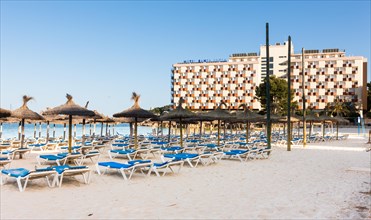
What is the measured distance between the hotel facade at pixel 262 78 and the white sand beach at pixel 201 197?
74.2m

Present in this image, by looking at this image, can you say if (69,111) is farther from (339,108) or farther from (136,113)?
(339,108)

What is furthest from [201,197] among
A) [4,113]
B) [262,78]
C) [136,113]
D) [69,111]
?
[262,78]

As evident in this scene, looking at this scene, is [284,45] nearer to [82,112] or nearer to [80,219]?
[82,112]

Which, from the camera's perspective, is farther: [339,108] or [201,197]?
[339,108]

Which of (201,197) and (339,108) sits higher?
(339,108)

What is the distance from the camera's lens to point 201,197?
7.43 meters

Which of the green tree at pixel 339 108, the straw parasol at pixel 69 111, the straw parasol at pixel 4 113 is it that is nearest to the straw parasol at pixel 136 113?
the straw parasol at pixel 69 111

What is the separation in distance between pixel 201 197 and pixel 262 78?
83645mm

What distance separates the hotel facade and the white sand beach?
74.2 meters

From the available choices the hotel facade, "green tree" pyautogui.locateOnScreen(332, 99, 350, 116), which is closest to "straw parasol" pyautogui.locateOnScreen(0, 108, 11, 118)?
"green tree" pyautogui.locateOnScreen(332, 99, 350, 116)

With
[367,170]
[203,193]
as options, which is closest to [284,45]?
[367,170]

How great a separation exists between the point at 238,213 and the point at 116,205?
2298mm

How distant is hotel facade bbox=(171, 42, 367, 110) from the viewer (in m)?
79.0

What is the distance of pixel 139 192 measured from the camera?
7.94 meters
